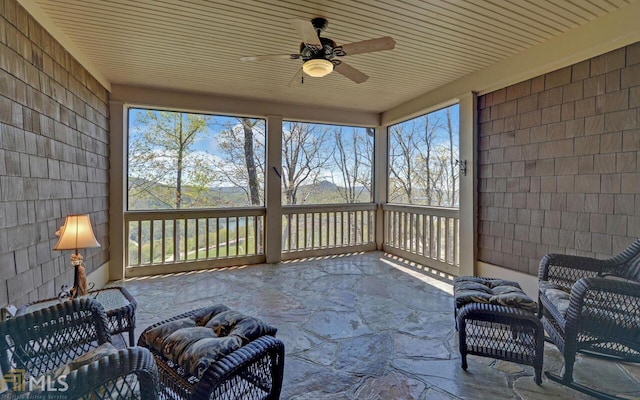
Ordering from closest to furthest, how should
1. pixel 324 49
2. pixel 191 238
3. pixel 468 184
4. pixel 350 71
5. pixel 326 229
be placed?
pixel 324 49, pixel 350 71, pixel 468 184, pixel 191 238, pixel 326 229

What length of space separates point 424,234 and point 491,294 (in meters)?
2.76

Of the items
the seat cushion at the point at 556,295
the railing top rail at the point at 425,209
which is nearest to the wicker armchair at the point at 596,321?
the seat cushion at the point at 556,295

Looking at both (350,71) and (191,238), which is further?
(191,238)

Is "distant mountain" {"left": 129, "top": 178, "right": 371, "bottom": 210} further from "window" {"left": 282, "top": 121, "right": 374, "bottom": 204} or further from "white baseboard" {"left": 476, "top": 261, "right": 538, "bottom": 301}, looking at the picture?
"white baseboard" {"left": 476, "top": 261, "right": 538, "bottom": 301}

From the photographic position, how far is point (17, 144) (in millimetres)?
2268

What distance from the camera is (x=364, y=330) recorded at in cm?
275

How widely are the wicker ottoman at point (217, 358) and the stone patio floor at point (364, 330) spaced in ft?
1.15

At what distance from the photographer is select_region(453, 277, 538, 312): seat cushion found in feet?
6.98

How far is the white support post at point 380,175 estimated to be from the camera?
5941 millimetres

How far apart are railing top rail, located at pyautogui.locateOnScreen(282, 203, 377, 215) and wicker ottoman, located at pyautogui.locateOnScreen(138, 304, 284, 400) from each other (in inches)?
137

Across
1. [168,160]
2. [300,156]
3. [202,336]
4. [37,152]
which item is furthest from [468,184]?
[37,152]

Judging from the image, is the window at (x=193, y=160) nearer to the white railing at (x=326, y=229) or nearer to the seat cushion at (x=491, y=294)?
the white railing at (x=326, y=229)

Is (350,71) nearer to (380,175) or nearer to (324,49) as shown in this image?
(324,49)

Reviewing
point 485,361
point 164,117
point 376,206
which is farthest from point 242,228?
point 485,361
